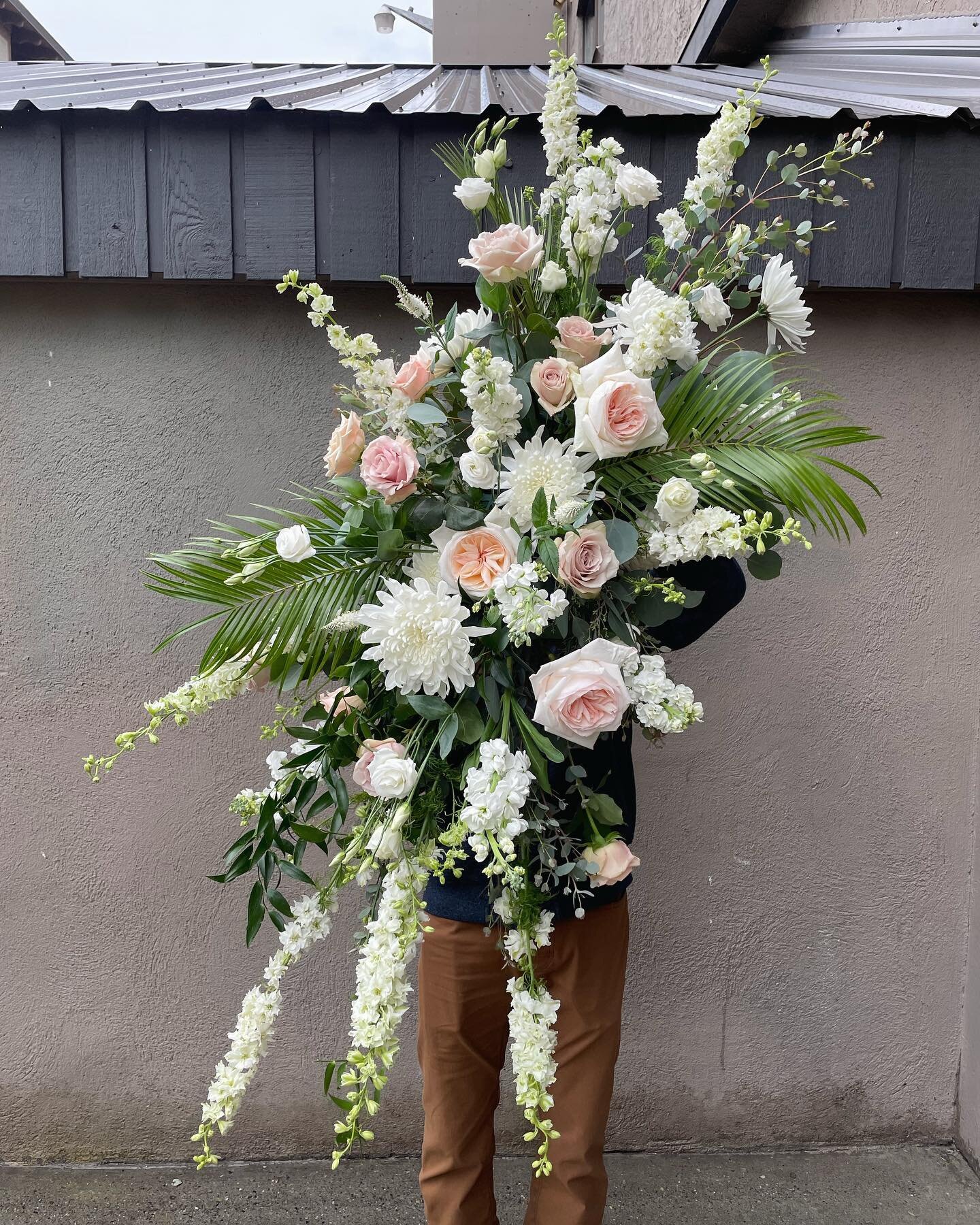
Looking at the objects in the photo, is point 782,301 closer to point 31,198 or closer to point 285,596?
point 285,596

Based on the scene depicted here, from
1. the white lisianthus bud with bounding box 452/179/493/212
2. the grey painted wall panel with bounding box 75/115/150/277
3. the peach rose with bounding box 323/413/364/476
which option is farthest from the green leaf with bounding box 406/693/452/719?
the grey painted wall panel with bounding box 75/115/150/277

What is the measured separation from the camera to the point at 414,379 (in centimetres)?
140

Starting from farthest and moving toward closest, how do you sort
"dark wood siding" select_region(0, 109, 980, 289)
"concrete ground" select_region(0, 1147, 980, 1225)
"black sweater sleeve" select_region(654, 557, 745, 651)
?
1. "concrete ground" select_region(0, 1147, 980, 1225)
2. "dark wood siding" select_region(0, 109, 980, 289)
3. "black sweater sleeve" select_region(654, 557, 745, 651)

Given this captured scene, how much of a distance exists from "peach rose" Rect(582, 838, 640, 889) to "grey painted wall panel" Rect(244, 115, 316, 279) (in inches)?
60.6

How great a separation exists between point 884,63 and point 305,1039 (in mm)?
3451

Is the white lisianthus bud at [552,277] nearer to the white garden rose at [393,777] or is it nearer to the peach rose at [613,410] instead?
the peach rose at [613,410]

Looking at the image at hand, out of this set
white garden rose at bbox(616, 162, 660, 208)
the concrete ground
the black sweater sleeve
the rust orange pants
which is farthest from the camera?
the concrete ground

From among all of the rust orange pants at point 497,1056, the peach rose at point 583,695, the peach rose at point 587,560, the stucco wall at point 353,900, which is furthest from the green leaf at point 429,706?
the stucco wall at point 353,900

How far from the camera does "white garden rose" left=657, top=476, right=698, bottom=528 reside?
4.09 feet

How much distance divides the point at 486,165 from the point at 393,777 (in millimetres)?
1009

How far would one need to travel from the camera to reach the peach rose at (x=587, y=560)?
1.27 m

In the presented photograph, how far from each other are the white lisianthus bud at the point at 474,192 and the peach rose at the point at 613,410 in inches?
14.5

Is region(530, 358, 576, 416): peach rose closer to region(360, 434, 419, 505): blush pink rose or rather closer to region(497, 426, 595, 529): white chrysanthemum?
region(497, 426, 595, 529): white chrysanthemum

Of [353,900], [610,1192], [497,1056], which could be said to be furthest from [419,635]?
[610,1192]
